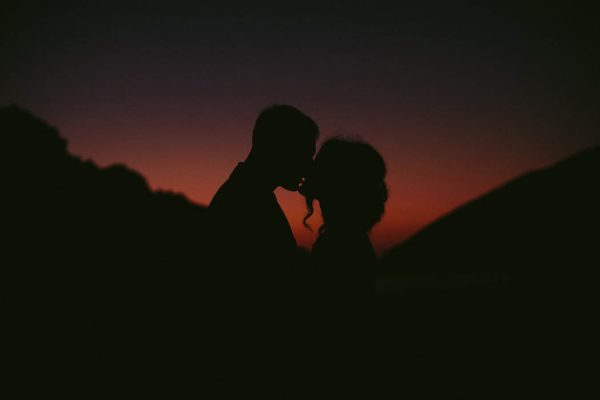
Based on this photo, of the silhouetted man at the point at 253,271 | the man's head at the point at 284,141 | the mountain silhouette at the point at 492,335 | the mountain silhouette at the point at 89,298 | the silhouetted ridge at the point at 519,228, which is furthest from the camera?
the silhouetted ridge at the point at 519,228

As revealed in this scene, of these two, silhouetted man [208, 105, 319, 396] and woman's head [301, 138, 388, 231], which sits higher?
woman's head [301, 138, 388, 231]

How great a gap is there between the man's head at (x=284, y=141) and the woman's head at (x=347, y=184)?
24 cm

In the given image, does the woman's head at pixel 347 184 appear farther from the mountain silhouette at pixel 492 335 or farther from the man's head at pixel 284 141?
the mountain silhouette at pixel 492 335

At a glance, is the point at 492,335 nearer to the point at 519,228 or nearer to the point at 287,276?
the point at 287,276

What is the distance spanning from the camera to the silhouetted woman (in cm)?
191

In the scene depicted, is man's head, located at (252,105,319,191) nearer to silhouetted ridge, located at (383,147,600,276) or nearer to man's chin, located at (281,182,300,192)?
man's chin, located at (281,182,300,192)

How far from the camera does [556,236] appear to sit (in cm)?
1625

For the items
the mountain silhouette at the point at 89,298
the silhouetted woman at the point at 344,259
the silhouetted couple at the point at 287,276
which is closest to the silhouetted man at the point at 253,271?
the silhouetted couple at the point at 287,276

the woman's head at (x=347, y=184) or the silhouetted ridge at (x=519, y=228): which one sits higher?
the silhouetted ridge at (x=519, y=228)

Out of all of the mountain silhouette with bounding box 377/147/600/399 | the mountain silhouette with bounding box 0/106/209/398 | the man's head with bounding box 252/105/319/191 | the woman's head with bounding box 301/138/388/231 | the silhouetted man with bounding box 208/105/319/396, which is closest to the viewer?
the silhouetted man with bounding box 208/105/319/396

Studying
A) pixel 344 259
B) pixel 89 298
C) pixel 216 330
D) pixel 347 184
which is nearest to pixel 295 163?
pixel 347 184

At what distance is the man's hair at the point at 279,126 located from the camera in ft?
6.88

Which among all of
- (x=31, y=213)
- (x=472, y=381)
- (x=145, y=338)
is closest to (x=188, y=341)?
(x=145, y=338)

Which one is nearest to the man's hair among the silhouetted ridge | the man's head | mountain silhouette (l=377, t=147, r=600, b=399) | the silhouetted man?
the man's head
